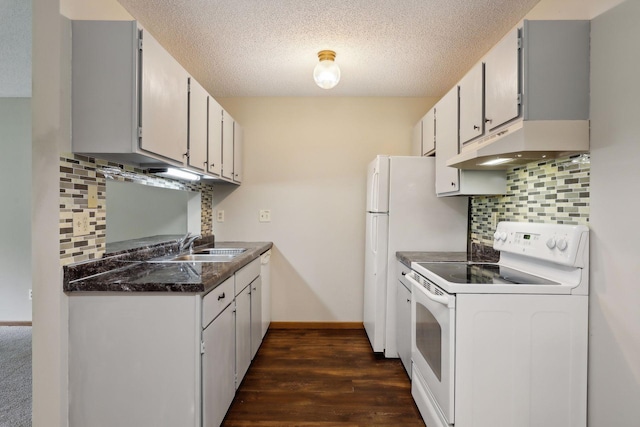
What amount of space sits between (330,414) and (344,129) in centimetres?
252

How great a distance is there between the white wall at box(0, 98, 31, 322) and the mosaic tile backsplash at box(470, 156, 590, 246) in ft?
14.1

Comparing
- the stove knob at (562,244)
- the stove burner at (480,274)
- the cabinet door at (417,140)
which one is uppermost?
the cabinet door at (417,140)


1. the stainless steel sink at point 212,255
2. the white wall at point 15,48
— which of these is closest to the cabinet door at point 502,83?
the stainless steel sink at point 212,255

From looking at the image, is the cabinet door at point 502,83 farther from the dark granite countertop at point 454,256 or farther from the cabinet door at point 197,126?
the cabinet door at point 197,126

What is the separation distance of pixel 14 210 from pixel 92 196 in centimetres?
247

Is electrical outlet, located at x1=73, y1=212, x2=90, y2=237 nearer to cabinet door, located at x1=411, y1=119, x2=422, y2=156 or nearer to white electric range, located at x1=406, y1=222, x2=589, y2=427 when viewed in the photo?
white electric range, located at x1=406, y1=222, x2=589, y2=427

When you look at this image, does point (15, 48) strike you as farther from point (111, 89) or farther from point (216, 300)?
point (216, 300)

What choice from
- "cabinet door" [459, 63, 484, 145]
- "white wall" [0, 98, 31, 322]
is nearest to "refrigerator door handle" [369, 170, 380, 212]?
"cabinet door" [459, 63, 484, 145]

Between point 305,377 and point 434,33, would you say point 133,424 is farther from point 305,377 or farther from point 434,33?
point 434,33

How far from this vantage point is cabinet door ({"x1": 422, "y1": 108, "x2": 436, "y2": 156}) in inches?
106

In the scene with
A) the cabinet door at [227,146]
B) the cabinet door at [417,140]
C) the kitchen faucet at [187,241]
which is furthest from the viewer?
the cabinet door at [417,140]

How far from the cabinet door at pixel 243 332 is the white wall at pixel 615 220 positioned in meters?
1.84

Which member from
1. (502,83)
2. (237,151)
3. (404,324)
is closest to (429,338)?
(404,324)

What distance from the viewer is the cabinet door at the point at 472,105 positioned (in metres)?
1.89
